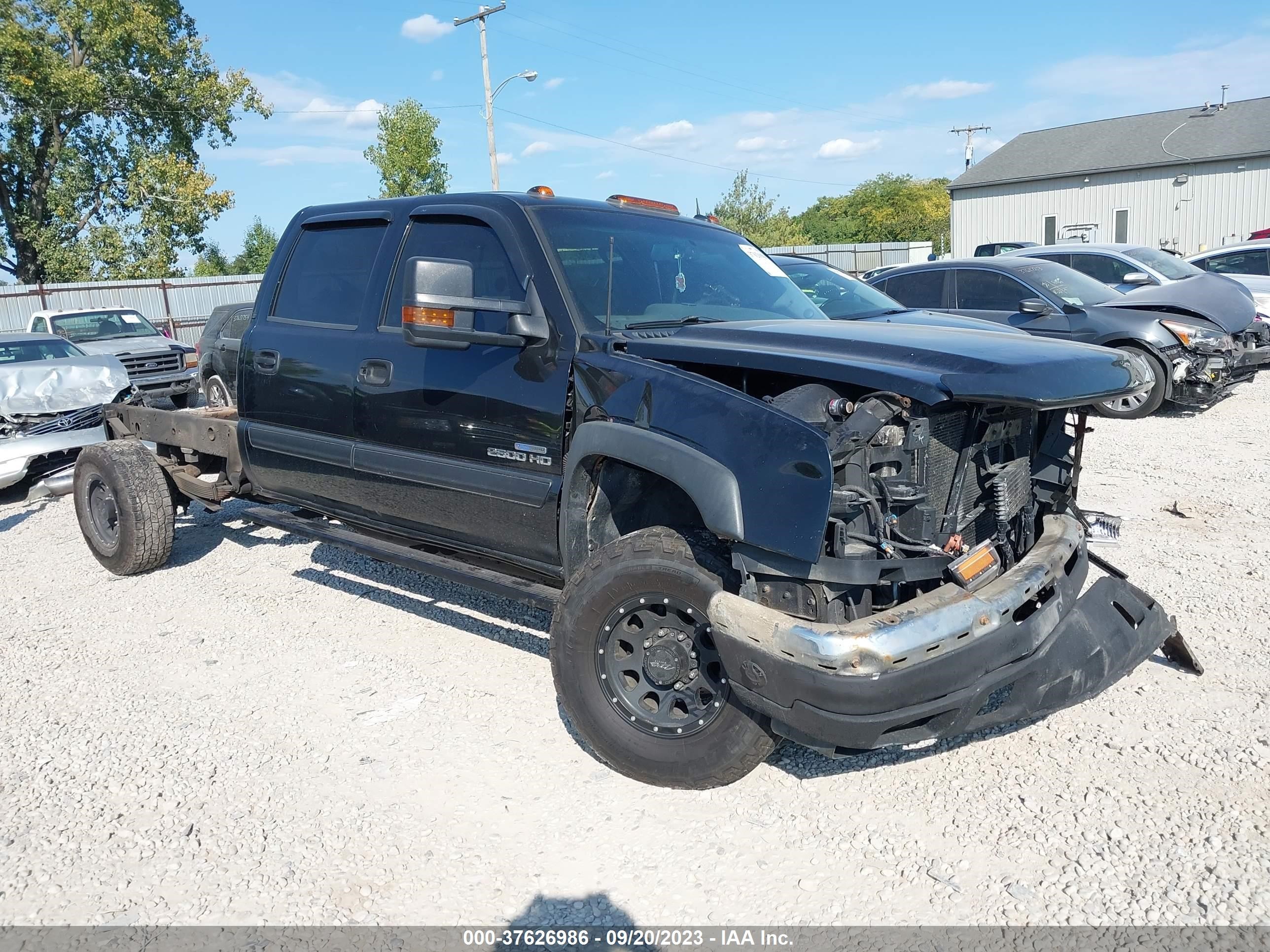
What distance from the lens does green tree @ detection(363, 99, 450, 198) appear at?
34.1m

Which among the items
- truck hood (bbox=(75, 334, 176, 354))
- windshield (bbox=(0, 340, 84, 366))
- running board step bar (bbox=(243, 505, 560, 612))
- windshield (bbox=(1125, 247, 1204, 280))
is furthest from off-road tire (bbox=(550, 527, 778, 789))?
truck hood (bbox=(75, 334, 176, 354))

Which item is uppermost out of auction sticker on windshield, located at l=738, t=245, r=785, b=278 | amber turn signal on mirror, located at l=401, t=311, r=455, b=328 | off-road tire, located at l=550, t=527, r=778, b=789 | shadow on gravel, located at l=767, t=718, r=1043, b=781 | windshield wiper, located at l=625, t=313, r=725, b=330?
auction sticker on windshield, located at l=738, t=245, r=785, b=278

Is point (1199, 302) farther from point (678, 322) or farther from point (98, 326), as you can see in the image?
point (98, 326)

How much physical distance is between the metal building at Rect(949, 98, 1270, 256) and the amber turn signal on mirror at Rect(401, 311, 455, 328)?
3511 cm

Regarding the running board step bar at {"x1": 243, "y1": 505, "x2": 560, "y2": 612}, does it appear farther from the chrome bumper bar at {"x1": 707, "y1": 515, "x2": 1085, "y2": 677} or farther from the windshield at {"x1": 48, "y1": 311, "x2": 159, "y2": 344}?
the windshield at {"x1": 48, "y1": 311, "x2": 159, "y2": 344}

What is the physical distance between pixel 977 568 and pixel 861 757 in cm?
96

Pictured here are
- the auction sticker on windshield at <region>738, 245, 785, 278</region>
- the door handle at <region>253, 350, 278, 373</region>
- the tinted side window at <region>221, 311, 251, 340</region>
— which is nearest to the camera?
the auction sticker on windshield at <region>738, 245, 785, 278</region>

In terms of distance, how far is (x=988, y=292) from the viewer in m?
10.2

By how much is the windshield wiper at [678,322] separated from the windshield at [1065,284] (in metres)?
6.92

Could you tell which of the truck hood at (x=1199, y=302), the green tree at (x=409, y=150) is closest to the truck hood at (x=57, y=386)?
the truck hood at (x=1199, y=302)

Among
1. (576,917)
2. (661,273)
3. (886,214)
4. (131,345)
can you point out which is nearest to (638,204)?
(661,273)

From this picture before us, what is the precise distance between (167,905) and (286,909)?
14.6 inches

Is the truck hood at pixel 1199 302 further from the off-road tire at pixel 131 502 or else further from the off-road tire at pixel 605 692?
the off-road tire at pixel 131 502

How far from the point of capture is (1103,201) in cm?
3953
